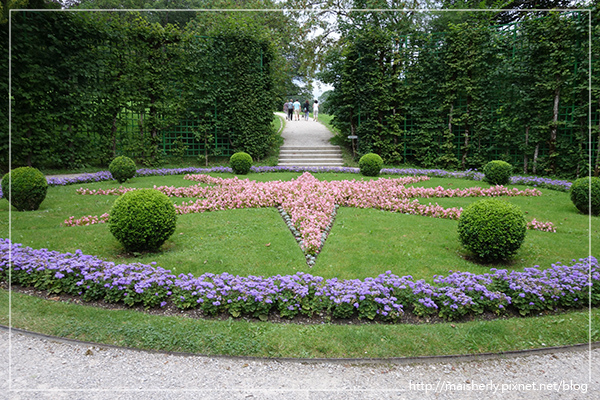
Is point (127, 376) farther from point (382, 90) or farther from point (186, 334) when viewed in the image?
point (382, 90)

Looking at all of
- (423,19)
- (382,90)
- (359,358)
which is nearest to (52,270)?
(359,358)

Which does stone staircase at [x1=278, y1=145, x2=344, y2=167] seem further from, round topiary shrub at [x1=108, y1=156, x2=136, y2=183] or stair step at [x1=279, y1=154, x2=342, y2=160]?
round topiary shrub at [x1=108, y1=156, x2=136, y2=183]

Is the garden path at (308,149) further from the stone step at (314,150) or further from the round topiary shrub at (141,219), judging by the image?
the round topiary shrub at (141,219)

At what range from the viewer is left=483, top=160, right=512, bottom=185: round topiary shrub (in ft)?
34.4

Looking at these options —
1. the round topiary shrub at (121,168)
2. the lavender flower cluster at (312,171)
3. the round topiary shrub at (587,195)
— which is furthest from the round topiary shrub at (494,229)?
the round topiary shrub at (121,168)

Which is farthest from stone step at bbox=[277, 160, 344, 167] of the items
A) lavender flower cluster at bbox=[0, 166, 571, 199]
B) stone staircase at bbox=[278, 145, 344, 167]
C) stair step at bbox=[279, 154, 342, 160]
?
lavender flower cluster at bbox=[0, 166, 571, 199]

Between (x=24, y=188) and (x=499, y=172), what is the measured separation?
466 inches

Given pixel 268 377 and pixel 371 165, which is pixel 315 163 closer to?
pixel 371 165

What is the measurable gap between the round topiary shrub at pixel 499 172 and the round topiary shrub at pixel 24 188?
1150cm

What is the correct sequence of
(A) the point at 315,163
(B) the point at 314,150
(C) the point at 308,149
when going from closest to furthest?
(A) the point at 315,163 → (B) the point at 314,150 → (C) the point at 308,149

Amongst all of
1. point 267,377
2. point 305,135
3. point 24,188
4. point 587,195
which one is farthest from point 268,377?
point 305,135

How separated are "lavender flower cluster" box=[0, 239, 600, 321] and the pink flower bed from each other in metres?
1.78

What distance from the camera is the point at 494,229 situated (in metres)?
4.77

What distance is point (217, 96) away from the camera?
15648 mm
